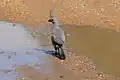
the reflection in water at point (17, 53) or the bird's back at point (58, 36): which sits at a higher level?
the bird's back at point (58, 36)

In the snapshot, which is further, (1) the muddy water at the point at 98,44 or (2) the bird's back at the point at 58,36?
(1) the muddy water at the point at 98,44

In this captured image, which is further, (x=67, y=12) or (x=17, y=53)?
(x=67, y=12)

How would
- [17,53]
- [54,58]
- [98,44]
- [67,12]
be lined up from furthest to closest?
[67,12]
[98,44]
[17,53]
[54,58]

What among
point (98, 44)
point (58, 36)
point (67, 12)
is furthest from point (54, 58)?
point (67, 12)

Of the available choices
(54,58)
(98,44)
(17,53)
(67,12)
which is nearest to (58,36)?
(54,58)

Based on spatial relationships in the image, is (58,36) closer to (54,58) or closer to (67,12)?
(54,58)

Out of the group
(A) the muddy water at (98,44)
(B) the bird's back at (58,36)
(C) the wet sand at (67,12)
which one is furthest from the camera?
(C) the wet sand at (67,12)

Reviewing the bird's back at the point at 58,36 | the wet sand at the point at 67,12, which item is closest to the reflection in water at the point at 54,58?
the wet sand at the point at 67,12

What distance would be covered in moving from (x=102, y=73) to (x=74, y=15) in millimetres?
5088

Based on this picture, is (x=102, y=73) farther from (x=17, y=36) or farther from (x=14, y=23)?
(x=14, y=23)

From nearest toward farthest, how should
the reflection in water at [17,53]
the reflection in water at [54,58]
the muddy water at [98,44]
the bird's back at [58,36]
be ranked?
the reflection in water at [54,58] < the reflection in water at [17,53] < the bird's back at [58,36] < the muddy water at [98,44]

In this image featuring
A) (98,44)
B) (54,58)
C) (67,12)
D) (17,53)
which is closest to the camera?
(54,58)

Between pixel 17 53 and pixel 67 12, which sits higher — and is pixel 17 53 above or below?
below

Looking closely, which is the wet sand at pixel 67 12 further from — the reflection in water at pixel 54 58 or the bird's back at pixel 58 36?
the bird's back at pixel 58 36
